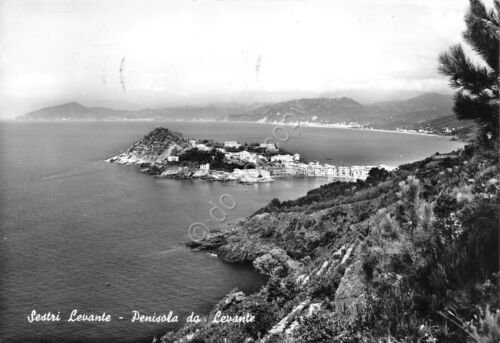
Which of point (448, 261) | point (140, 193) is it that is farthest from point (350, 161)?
point (448, 261)

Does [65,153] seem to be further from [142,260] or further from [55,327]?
[55,327]

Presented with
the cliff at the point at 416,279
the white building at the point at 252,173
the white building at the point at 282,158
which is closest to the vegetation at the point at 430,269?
the cliff at the point at 416,279

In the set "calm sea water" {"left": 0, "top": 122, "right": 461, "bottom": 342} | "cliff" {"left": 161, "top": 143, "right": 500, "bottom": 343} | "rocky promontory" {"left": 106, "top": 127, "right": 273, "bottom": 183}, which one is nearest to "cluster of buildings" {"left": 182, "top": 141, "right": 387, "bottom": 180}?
"rocky promontory" {"left": 106, "top": 127, "right": 273, "bottom": 183}

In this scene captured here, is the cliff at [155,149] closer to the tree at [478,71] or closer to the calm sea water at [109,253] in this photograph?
the calm sea water at [109,253]

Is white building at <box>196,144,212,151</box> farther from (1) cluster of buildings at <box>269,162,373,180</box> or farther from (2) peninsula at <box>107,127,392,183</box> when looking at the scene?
(1) cluster of buildings at <box>269,162,373,180</box>

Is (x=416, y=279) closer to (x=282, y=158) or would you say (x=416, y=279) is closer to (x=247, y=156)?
(x=247, y=156)

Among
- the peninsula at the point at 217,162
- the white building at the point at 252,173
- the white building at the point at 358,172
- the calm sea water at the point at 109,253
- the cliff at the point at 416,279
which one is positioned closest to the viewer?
the cliff at the point at 416,279

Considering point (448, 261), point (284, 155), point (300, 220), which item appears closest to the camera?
point (448, 261)

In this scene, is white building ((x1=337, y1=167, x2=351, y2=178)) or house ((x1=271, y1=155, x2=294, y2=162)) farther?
house ((x1=271, y1=155, x2=294, y2=162))
